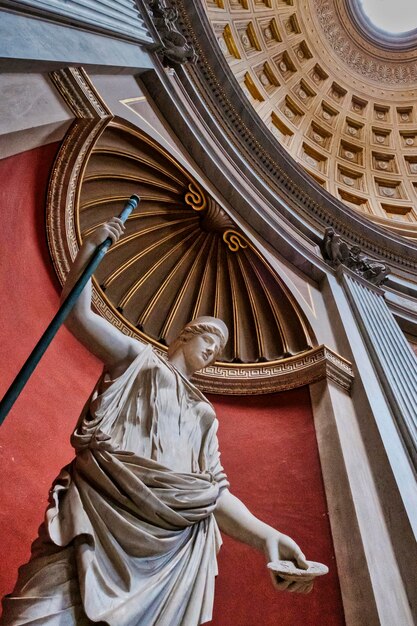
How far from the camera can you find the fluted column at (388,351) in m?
4.17

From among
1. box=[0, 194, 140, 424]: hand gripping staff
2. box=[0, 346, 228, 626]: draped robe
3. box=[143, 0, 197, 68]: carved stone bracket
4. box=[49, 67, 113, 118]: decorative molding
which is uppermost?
box=[143, 0, 197, 68]: carved stone bracket

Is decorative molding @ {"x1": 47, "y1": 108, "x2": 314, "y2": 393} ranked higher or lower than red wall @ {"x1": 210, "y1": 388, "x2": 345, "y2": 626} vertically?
higher

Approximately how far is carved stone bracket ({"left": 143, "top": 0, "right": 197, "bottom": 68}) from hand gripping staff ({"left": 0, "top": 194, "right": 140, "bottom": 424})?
4.06 meters

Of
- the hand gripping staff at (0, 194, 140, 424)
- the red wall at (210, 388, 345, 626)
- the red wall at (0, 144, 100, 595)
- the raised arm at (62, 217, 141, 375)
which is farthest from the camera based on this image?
the red wall at (0, 144, 100, 595)

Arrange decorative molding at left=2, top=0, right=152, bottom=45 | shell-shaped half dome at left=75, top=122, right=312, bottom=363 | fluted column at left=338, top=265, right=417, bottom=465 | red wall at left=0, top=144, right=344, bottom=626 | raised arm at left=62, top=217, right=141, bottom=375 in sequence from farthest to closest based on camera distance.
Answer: shell-shaped half dome at left=75, top=122, right=312, bottom=363, fluted column at left=338, top=265, right=417, bottom=465, red wall at left=0, top=144, right=344, bottom=626, decorative molding at left=2, top=0, right=152, bottom=45, raised arm at left=62, top=217, right=141, bottom=375

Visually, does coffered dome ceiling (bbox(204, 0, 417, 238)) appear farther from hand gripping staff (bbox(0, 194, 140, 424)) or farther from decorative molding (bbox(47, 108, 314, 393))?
hand gripping staff (bbox(0, 194, 140, 424))

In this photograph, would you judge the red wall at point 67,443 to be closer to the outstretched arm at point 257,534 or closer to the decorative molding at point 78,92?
the decorative molding at point 78,92

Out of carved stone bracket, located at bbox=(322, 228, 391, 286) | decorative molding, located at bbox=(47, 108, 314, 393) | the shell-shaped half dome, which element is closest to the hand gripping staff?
decorative molding, located at bbox=(47, 108, 314, 393)

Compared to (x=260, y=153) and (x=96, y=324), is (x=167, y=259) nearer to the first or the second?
(x=260, y=153)

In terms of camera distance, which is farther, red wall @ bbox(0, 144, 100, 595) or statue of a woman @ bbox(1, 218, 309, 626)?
red wall @ bbox(0, 144, 100, 595)

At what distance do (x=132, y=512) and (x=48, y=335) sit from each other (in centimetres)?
70

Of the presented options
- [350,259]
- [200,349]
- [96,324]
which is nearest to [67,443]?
[200,349]

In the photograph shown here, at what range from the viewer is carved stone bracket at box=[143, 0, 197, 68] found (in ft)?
17.1

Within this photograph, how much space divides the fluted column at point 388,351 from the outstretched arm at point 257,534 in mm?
2419
